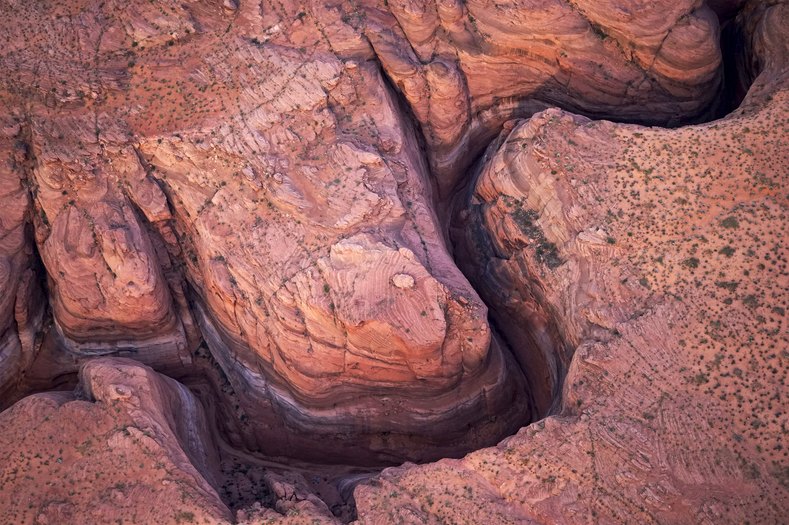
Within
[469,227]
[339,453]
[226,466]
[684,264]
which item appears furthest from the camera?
[469,227]

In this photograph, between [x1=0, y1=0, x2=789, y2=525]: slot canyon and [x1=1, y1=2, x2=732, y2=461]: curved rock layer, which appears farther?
[x1=1, y1=2, x2=732, y2=461]: curved rock layer

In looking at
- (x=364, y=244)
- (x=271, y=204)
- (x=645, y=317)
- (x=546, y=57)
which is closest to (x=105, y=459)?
(x=271, y=204)

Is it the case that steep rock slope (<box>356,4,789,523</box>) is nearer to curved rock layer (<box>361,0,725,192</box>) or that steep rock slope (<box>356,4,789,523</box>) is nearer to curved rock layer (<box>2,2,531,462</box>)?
curved rock layer (<box>361,0,725,192</box>)

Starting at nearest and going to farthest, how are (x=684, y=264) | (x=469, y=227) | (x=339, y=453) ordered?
(x=684, y=264) → (x=339, y=453) → (x=469, y=227)

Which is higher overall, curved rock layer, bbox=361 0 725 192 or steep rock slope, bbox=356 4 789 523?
curved rock layer, bbox=361 0 725 192

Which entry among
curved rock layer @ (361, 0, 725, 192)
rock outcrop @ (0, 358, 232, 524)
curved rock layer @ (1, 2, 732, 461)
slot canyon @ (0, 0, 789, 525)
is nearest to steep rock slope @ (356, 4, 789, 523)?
slot canyon @ (0, 0, 789, 525)

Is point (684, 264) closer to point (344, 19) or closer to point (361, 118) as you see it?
point (361, 118)

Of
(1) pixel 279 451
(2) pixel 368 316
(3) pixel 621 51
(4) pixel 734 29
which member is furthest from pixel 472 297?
→ (4) pixel 734 29

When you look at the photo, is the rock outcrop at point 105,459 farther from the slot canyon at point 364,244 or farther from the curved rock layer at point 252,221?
the curved rock layer at point 252,221
